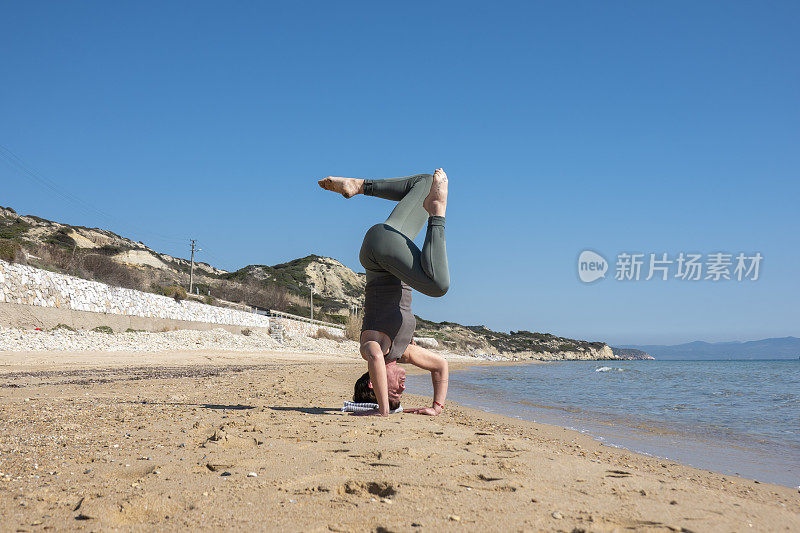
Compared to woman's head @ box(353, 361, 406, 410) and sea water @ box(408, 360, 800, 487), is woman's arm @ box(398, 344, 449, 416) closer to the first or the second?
woman's head @ box(353, 361, 406, 410)

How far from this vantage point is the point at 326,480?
8.12 feet

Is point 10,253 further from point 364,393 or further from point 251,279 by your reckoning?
point 251,279

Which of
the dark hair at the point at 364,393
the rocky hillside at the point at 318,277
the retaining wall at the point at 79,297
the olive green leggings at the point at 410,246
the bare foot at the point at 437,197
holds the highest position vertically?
the rocky hillside at the point at 318,277

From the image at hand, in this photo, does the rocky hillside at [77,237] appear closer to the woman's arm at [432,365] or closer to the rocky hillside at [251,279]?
the rocky hillside at [251,279]

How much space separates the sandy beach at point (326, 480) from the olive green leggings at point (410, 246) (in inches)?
47.3

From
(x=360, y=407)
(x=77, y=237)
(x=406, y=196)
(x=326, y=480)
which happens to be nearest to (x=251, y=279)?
(x=77, y=237)

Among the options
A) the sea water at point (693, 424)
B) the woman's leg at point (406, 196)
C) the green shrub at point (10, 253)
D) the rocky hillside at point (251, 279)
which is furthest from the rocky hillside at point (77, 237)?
the woman's leg at point (406, 196)

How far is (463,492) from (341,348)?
33.2 metres

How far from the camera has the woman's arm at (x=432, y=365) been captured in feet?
15.6

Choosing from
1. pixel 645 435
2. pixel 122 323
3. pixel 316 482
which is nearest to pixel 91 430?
pixel 316 482

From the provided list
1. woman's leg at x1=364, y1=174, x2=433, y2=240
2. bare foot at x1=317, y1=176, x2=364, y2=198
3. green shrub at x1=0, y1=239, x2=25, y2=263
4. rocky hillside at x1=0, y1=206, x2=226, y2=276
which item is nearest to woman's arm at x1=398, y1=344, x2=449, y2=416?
woman's leg at x1=364, y1=174, x2=433, y2=240

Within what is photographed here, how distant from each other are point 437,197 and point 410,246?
20.9 inches

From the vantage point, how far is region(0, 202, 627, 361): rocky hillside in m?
27.4

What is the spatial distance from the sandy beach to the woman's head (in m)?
0.35
